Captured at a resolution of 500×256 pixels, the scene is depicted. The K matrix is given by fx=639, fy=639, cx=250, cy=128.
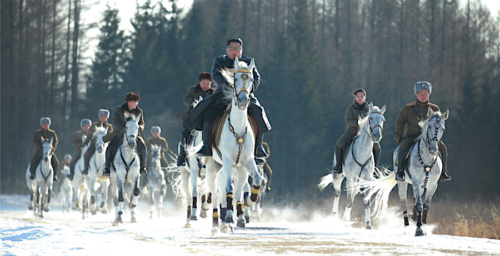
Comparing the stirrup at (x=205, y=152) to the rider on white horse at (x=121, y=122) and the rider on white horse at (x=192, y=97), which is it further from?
the rider on white horse at (x=121, y=122)

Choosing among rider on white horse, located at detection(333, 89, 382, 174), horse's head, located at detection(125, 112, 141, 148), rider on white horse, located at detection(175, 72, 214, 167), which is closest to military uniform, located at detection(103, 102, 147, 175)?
horse's head, located at detection(125, 112, 141, 148)

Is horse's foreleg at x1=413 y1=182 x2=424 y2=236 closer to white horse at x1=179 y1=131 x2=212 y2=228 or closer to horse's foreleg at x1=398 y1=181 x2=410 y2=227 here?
horse's foreleg at x1=398 y1=181 x2=410 y2=227

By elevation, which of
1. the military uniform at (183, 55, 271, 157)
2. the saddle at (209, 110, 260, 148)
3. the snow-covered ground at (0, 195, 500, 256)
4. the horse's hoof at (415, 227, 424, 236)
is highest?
the military uniform at (183, 55, 271, 157)

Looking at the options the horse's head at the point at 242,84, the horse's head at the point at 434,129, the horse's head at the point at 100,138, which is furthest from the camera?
the horse's head at the point at 100,138

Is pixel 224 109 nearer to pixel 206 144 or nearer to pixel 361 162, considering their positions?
pixel 206 144

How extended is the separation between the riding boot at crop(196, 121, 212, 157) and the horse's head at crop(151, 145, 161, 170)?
11.5 m

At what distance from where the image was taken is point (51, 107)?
1971 inches

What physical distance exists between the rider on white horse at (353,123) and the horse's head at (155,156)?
818cm

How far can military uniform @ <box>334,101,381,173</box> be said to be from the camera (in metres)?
15.7

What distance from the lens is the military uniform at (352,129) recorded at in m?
15.7

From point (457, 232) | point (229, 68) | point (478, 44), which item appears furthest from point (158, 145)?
point (478, 44)

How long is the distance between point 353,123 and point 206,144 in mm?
5804

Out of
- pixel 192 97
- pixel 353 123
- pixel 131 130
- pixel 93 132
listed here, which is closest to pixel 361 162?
pixel 353 123

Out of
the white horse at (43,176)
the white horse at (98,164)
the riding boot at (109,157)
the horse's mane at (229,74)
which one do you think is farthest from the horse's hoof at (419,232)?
the white horse at (43,176)
